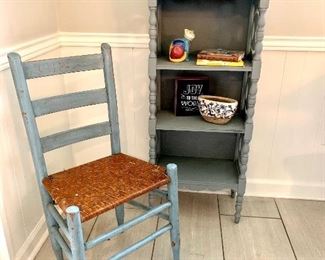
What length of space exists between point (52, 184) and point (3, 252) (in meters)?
0.35

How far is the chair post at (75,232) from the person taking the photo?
3.36 feet

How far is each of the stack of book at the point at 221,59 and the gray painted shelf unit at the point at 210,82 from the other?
29mm

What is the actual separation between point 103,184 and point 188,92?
2.13ft

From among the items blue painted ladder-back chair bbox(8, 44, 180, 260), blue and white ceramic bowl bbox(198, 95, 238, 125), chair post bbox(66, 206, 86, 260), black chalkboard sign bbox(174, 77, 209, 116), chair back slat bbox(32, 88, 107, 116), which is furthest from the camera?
black chalkboard sign bbox(174, 77, 209, 116)

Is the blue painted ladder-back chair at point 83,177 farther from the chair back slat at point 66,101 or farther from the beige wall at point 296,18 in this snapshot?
the beige wall at point 296,18

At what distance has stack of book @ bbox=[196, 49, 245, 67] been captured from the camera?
57.3 inches

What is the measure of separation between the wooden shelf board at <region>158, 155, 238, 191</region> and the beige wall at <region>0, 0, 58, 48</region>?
0.88m

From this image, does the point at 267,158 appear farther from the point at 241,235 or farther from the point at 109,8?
the point at 109,8

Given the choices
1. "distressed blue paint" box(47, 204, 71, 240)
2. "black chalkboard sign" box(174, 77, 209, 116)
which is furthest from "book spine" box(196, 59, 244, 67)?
"distressed blue paint" box(47, 204, 71, 240)

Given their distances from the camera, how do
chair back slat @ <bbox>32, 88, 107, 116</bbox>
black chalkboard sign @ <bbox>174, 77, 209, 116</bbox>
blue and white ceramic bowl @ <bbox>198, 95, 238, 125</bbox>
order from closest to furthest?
chair back slat @ <bbox>32, 88, 107, 116</bbox> → blue and white ceramic bowl @ <bbox>198, 95, 238, 125</bbox> → black chalkboard sign @ <bbox>174, 77, 209, 116</bbox>

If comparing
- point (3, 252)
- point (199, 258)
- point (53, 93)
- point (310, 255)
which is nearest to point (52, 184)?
point (3, 252)

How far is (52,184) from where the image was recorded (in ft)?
4.13

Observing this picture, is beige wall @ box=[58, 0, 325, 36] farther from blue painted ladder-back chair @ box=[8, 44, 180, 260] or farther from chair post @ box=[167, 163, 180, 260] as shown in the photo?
chair post @ box=[167, 163, 180, 260]

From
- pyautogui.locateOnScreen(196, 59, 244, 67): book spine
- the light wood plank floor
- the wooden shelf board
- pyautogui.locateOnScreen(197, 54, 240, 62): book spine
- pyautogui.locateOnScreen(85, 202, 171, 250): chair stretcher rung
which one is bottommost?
the light wood plank floor
